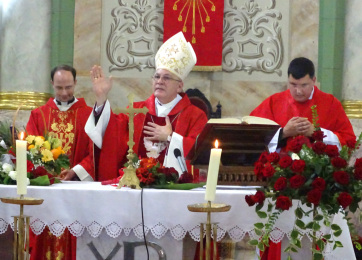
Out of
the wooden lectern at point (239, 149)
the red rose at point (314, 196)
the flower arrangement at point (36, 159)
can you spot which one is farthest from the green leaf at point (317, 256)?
the flower arrangement at point (36, 159)

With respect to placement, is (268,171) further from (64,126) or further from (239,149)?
(64,126)

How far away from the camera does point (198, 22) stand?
8789 millimetres

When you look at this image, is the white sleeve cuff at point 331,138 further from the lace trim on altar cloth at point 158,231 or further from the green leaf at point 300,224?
the green leaf at point 300,224

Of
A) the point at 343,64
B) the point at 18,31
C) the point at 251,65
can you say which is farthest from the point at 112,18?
the point at 343,64

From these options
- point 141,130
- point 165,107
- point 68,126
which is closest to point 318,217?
point 141,130

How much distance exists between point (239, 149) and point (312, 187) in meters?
0.98

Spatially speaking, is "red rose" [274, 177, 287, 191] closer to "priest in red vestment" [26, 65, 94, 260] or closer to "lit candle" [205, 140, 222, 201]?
"lit candle" [205, 140, 222, 201]

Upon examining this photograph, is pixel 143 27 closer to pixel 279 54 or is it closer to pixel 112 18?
pixel 112 18

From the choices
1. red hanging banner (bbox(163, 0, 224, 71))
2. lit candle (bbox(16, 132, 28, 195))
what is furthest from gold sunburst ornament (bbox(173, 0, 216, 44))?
lit candle (bbox(16, 132, 28, 195))

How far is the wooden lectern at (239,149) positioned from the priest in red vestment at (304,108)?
0.80m

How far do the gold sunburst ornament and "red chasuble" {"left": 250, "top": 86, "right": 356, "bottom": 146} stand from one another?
261 centimetres

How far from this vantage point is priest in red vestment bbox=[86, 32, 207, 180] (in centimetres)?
561

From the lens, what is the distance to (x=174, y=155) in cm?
536

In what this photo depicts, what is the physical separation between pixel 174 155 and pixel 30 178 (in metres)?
1.05
